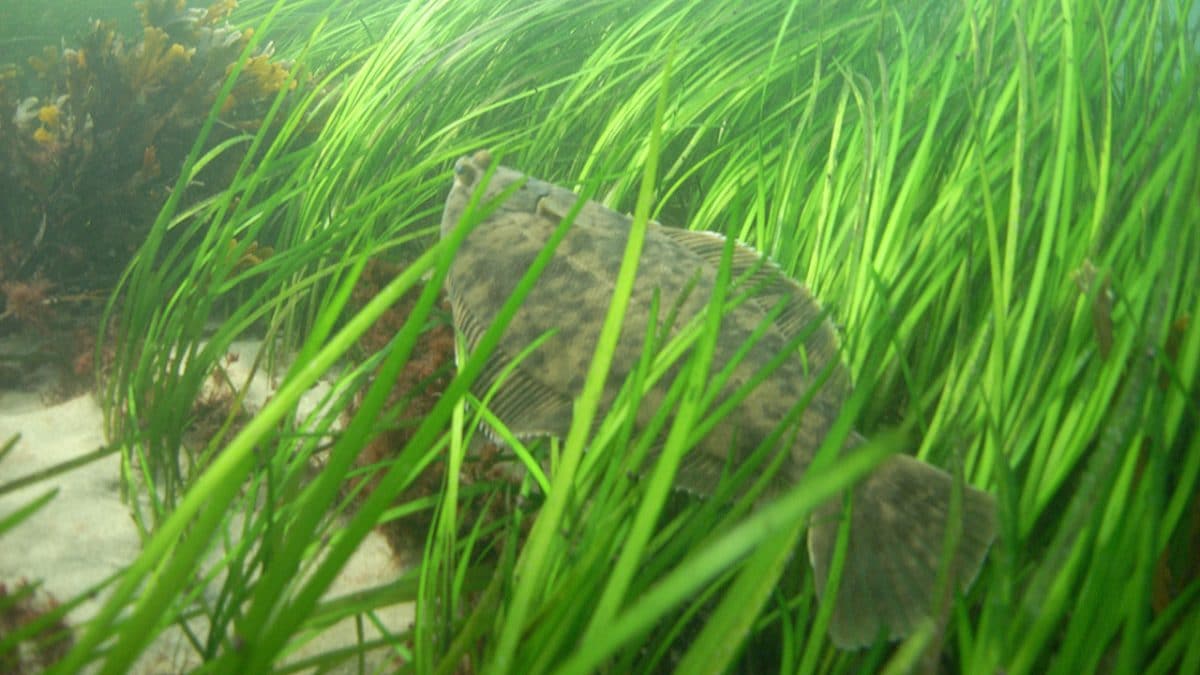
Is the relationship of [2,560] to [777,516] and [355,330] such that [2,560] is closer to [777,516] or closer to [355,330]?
[355,330]

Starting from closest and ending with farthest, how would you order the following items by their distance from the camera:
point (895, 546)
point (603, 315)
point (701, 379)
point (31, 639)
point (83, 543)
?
point (701, 379) < point (895, 546) < point (31, 639) < point (603, 315) < point (83, 543)

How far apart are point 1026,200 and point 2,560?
3.32m

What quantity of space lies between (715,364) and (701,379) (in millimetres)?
653

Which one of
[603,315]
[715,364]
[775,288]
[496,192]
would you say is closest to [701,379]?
[715,364]

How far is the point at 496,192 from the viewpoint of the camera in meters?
2.65

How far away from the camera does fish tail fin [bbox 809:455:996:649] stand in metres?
1.41

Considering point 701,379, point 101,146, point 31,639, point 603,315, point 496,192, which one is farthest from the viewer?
point 101,146

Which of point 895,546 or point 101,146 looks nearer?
point 895,546

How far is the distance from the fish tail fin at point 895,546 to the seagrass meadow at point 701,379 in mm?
68

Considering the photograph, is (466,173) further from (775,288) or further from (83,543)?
(83,543)

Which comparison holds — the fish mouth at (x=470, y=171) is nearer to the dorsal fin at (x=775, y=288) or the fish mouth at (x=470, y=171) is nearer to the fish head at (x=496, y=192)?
the fish head at (x=496, y=192)

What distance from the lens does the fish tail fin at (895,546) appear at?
4.64 ft

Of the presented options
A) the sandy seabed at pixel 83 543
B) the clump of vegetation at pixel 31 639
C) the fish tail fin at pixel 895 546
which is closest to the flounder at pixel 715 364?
the fish tail fin at pixel 895 546

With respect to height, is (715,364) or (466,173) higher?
(466,173)
